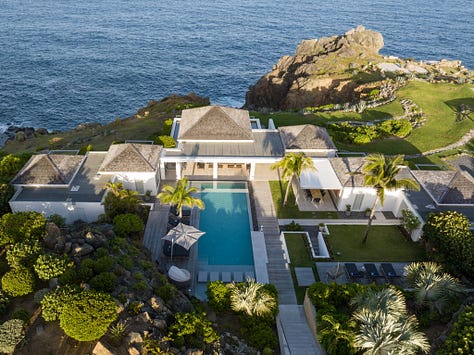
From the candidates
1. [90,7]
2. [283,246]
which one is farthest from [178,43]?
[283,246]

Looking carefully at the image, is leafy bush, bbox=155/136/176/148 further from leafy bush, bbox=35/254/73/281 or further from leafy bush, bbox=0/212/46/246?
leafy bush, bbox=35/254/73/281

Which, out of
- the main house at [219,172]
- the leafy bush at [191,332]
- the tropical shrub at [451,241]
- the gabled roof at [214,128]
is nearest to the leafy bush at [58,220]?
the main house at [219,172]

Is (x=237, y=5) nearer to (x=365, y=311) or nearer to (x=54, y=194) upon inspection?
(x=54, y=194)

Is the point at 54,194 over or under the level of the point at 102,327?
under

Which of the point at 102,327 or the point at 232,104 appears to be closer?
the point at 102,327

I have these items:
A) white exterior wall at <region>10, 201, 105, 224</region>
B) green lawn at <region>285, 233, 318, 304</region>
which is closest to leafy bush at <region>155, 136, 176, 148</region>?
white exterior wall at <region>10, 201, 105, 224</region>

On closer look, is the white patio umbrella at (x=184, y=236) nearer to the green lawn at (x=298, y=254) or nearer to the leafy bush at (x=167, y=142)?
the green lawn at (x=298, y=254)

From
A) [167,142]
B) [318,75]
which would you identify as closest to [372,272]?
[167,142]
